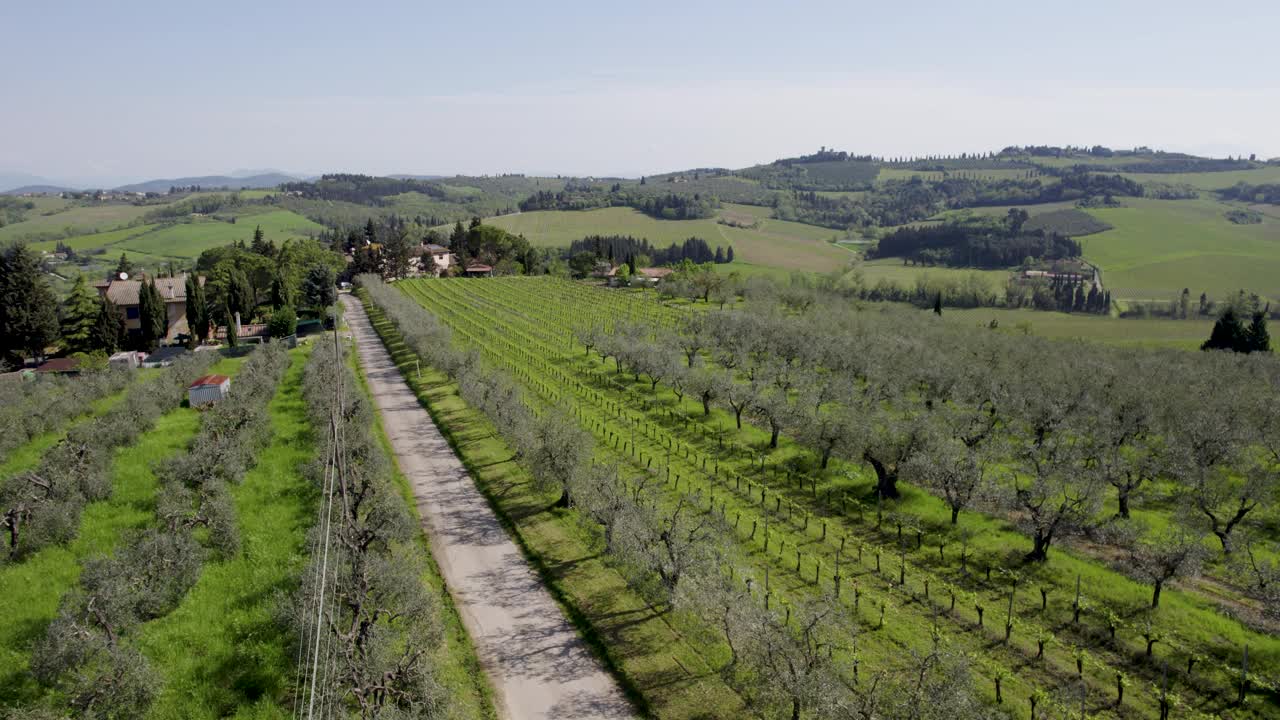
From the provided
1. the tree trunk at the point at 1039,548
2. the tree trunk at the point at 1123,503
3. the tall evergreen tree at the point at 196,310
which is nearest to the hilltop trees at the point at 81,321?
the tall evergreen tree at the point at 196,310

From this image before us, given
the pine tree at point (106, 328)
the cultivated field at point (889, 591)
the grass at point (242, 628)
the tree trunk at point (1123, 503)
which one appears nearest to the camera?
the grass at point (242, 628)

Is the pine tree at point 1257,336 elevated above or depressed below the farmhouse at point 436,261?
below

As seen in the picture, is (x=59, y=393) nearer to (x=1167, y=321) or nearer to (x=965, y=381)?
(x=965, y=381)

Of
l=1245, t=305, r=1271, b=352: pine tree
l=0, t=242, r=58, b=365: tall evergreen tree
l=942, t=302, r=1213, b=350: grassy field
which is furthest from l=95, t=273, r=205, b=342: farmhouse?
l=1245, t=305, r=1271, b=352: pine tree

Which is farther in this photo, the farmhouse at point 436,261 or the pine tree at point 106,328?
the farmhouse at point 436,261

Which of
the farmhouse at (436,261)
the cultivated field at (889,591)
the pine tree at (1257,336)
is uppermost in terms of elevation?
the farmhouse at (436,261)

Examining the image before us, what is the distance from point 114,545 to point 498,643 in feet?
72.1

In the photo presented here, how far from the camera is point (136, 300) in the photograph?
8844 cm

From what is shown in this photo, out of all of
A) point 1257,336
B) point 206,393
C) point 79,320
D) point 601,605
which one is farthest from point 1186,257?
point 79,320

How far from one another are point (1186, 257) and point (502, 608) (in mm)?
191514

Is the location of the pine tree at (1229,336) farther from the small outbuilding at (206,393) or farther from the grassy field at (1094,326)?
the small outbuilding at (206,393)

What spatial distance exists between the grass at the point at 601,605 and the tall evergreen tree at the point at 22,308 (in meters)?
61.4

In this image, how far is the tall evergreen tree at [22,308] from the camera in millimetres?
72812

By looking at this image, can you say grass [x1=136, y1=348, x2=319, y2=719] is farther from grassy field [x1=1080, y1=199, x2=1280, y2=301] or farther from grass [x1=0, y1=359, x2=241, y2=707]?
grassy field [x1=1080, y1=199, x2=1280, y2=301]
